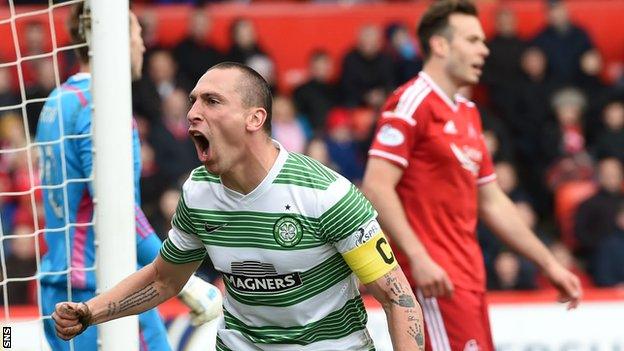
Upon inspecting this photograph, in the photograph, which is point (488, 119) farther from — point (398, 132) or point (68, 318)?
point (68, 318)

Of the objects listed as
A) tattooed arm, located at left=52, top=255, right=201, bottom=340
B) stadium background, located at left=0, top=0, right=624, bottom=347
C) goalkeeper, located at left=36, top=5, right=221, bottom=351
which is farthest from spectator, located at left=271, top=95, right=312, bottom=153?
tattooed arm, located at left=52, top=255, right=201, bottom=340

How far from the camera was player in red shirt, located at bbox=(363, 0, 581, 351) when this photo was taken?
636 cm

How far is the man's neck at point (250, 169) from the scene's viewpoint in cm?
480

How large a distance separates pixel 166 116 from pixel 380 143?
7.47 metres

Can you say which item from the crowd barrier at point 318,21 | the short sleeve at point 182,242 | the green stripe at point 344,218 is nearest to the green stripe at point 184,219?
the short sleeve at point 182,242

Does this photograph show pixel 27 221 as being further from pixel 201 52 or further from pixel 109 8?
pixel 109 8

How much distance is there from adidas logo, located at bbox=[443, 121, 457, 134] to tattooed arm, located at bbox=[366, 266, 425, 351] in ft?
6.23

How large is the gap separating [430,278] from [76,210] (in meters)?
1.62

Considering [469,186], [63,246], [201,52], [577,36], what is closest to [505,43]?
[577,36]

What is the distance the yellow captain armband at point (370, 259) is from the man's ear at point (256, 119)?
1.77 feet

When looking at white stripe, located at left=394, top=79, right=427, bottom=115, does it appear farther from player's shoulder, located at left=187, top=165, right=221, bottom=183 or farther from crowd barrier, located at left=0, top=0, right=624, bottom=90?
crowd barrier, located at left=0, top=0, right=624, bottom=90

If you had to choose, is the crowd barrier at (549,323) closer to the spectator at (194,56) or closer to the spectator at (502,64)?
the spectator at (194,56)

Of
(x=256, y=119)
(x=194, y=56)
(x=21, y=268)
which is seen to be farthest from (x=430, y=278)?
(x=194, y=56)

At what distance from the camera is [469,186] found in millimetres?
6613
